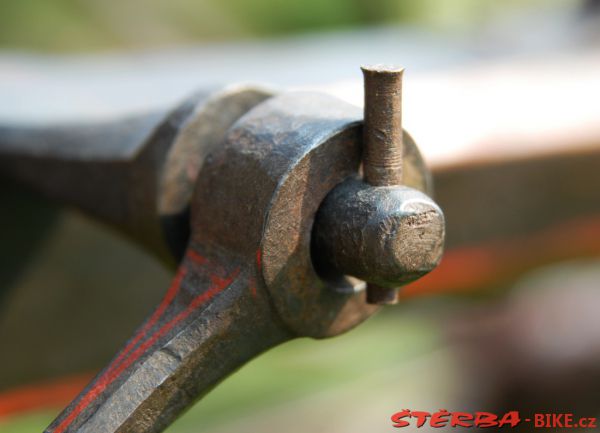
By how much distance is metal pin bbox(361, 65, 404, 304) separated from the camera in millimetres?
587

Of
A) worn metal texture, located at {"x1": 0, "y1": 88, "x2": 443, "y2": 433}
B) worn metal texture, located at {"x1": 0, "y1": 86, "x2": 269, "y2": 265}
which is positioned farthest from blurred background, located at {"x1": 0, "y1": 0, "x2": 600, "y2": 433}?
worn metal texture, located at {"x1": 0, "y1": 88, "x2": 443, "y2": 433}

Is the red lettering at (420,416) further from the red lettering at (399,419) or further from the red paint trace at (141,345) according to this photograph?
the red paint trace at (141,345)

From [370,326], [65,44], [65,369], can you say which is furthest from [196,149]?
[65,44]

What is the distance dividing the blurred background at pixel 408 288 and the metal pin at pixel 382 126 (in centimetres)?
36

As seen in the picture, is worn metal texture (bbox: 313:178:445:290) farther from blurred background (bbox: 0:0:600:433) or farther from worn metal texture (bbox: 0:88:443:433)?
blurred background (bbox: 0:0:600:433)

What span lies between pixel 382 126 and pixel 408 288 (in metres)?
0.86

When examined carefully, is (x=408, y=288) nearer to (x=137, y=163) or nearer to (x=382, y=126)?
(x=137, y=163)

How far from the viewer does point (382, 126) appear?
593 millimetres

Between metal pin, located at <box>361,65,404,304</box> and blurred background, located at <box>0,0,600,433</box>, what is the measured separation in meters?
0.36

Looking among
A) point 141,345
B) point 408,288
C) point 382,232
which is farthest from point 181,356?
point 408,288

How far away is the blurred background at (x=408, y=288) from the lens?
1.09m

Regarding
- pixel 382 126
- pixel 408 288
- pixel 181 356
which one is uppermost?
pixel 382 126

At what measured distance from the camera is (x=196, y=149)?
75 cm

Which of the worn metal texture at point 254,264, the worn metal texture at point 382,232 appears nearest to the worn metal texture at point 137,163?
the worn metal texture at point 254,264
